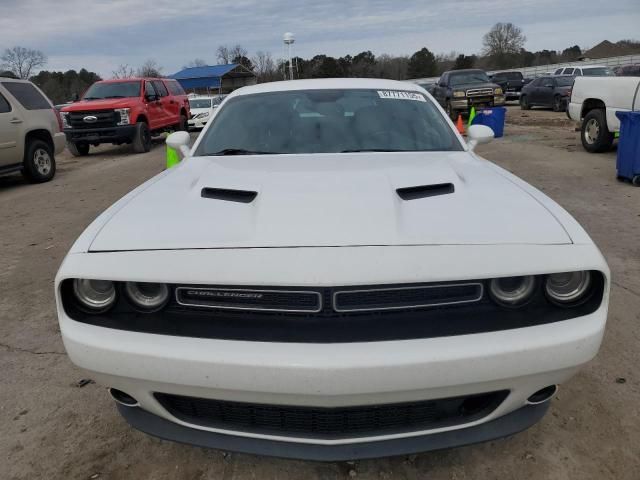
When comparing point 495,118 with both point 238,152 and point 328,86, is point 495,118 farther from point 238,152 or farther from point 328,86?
point 238,152

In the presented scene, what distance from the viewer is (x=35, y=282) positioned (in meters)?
4.67

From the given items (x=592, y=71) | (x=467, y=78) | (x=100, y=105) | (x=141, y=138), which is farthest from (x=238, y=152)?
(x=592, y=71)

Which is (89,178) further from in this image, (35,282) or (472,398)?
(472,398)

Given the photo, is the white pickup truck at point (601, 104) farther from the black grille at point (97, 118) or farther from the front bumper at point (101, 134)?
the black grille at point (97, 118)

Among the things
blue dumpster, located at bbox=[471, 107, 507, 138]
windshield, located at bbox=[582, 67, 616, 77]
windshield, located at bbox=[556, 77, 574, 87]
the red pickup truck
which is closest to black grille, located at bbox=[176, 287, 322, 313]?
the red pickup truck

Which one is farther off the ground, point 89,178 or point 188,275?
point 188,275

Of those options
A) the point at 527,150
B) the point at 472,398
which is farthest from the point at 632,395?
the point at 527,150

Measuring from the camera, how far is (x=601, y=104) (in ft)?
32.9

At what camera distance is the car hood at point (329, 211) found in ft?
6.05

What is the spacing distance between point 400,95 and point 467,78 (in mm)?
17069

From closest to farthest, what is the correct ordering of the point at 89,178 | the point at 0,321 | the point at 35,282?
1. the point at 0,321
2. the point at 35,282
3. the point at 89,178

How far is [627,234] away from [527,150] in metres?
6.91

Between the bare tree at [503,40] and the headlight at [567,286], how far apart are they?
274ft

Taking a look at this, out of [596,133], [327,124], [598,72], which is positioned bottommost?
[596,133]
